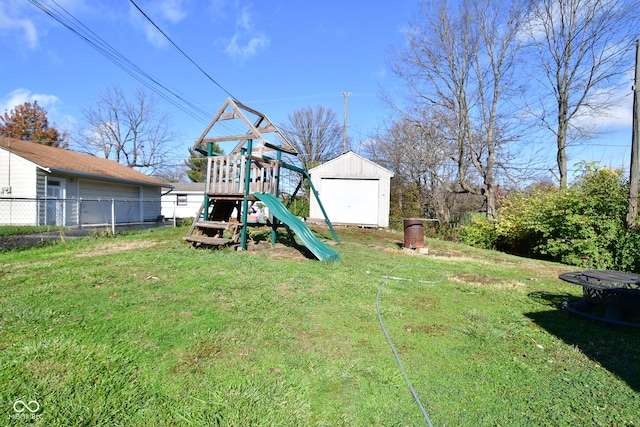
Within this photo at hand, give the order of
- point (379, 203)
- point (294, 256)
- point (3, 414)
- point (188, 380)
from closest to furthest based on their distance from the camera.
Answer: point (3, 414) → point (188, 380) → point (294, 256) → point (379, 203)

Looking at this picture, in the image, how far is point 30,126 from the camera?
2814 centimetres

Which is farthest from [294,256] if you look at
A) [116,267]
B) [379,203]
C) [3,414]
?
[379,203]

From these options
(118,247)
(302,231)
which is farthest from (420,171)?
(118,247)

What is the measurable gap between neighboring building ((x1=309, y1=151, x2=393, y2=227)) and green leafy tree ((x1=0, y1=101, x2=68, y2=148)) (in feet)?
82.7

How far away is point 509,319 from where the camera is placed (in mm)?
3793

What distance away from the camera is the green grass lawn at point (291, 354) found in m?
2.02

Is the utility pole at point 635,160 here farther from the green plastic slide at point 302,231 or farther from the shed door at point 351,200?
the shed door at point 351,200

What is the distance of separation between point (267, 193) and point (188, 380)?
6.67 metres

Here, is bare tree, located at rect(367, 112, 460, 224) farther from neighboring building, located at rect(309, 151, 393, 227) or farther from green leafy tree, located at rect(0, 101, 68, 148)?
green leafy tree, located at rect(0, 101, 68, 148)

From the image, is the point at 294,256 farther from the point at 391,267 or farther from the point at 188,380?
the point at 188,380

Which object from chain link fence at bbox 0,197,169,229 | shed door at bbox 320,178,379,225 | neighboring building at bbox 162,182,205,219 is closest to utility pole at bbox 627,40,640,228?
shed door at bbox 320,178,379,225

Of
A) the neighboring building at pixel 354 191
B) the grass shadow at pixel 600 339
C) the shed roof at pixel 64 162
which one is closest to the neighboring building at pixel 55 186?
the shed roof at pixel 64 162

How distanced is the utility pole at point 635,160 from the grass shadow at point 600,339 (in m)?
5.66

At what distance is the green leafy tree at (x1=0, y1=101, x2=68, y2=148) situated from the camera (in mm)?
27359
